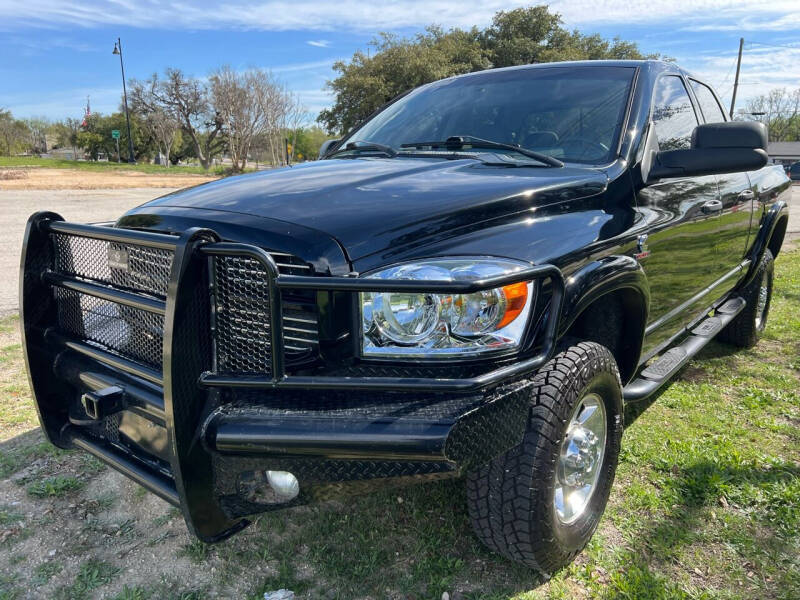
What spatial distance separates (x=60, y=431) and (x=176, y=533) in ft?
2.09

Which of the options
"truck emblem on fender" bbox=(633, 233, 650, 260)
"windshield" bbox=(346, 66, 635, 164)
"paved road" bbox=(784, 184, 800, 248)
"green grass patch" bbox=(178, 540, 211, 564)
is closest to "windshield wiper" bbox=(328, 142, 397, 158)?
"windshield" bbox=(346, 66, 635, 164)

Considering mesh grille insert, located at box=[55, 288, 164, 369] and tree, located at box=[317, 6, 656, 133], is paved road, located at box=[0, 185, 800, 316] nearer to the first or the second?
mesh grille insert, located at box=[55, 288, 164, 369]

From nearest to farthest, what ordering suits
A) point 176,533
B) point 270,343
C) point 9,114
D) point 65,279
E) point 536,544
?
point 270,343, point 536,544, point 65,279, point 176,533, point 9,114

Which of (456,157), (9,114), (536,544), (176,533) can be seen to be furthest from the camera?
(9,114)

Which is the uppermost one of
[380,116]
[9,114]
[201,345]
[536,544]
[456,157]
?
[9,114]

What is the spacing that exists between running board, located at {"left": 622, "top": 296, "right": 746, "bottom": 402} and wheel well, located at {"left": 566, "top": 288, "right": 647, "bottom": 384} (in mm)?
118

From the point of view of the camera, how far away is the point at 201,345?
1804mm

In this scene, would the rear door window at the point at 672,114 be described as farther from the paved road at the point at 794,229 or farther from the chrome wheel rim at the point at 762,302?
the paved road at the point at 794,229

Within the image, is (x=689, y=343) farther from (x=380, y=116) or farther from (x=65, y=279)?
(x=65, y=279)

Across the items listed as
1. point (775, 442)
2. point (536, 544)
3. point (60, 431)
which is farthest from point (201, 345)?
point (775, 442)

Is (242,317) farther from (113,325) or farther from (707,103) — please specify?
(707,103)

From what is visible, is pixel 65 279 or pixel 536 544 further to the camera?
pixel 65 279

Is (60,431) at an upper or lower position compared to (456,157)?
lower

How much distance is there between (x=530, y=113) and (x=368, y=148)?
2.81ft
